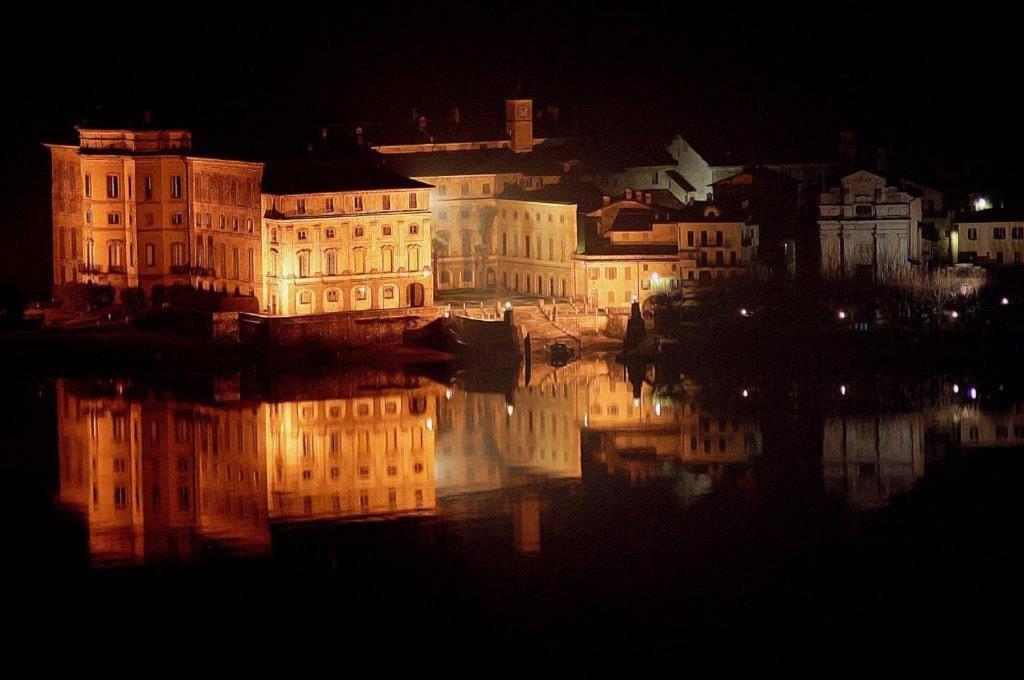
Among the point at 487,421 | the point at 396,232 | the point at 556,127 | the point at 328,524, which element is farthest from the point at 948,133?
the point at 328,524

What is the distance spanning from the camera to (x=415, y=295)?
176 feet

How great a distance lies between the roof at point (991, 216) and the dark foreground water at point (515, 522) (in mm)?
7328

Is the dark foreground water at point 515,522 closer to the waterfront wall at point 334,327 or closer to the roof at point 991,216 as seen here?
the waterfront wall at point 334,327

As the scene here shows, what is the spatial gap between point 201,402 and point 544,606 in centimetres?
1351

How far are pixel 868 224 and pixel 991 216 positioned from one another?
2.81 metres

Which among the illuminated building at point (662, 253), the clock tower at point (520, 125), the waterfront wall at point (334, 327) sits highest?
the clock tower at point (520, 125)

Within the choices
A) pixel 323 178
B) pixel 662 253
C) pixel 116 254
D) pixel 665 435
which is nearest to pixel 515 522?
pixel 665 435

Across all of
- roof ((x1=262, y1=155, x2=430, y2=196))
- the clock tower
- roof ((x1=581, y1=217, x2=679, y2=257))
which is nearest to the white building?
roof ((x1=581, y1=217, x2=679, y2=257))

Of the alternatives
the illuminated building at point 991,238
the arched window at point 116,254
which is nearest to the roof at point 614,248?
the illuminated building at point 991,238

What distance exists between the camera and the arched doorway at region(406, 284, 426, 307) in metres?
53.5

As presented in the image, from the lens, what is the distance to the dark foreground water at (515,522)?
3500 centimetres

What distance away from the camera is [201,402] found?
1895 inches

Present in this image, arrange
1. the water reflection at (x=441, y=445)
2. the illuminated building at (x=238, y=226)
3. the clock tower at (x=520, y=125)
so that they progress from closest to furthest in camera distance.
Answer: the water reflection at (x=441, y=445)
the illuminated building at (x=238, y=226)
the clock tower at (x=520, y=125)

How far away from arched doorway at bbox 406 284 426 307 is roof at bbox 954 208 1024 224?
11662 millimetres
